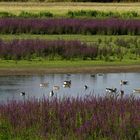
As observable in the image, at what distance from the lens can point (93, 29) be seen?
39.5 meters

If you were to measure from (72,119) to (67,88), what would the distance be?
31.7ft

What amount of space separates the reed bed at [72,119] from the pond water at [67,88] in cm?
638

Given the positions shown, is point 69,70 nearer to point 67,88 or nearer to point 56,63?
point 56,63

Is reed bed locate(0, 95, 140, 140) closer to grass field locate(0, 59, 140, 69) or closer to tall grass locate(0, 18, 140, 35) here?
grass field locate(0, 59, 140, 69)

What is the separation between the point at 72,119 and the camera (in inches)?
471

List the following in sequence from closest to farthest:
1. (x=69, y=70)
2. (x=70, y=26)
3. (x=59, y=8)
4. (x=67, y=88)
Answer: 1. (x=67, y=88)
2. (x=69, y=70)
3. (x=70, y=26)
4. (x=59, y=8)

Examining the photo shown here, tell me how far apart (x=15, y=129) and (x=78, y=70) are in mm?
14600

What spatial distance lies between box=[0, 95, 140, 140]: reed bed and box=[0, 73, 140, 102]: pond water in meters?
6.38

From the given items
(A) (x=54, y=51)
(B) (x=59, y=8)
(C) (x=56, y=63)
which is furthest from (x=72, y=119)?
(B) (x=59, y=8)

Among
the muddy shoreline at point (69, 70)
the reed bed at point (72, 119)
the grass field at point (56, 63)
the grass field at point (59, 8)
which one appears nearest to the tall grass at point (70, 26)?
the grass field at point (56, 63)

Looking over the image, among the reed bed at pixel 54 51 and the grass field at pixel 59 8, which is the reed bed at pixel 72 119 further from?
the grass field at pixel 59 8

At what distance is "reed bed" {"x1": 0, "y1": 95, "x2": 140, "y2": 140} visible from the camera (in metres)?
11.4

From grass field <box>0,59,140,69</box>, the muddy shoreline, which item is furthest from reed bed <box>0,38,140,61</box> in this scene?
the muddy shoreline

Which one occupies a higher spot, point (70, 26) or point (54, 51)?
point (70, 26)
